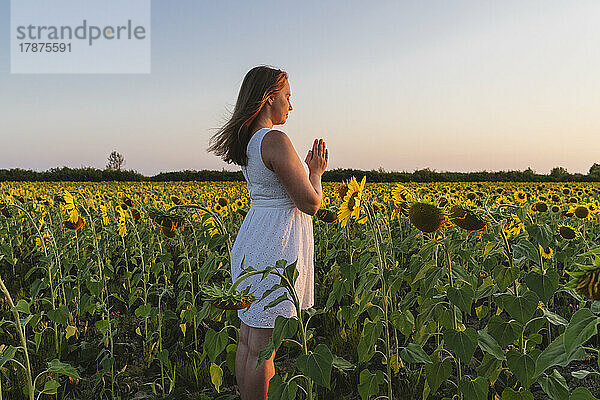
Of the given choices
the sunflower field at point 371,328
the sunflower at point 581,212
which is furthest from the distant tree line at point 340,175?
the sunflower field at point 371,328

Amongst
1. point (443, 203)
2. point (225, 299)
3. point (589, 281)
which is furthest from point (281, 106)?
point (589, 281)

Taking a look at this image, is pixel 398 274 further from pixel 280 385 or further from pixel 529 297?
pixel 280 385

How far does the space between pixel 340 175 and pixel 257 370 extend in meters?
28.6

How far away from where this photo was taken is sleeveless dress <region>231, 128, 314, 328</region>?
7.32 ft

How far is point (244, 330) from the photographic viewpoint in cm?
237

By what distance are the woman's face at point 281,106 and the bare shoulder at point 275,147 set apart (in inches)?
7.7

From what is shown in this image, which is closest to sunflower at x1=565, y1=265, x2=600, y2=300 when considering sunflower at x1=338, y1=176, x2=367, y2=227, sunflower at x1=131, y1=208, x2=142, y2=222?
sunflower at x1=338, y1=176, x2=367, y2=227

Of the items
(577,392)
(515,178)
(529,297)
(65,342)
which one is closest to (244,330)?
(529,297)

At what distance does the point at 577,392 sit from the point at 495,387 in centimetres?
150

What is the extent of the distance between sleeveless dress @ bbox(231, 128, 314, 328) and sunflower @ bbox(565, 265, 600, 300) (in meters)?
1.45

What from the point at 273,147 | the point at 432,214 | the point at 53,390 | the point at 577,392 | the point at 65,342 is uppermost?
the point at 273,147

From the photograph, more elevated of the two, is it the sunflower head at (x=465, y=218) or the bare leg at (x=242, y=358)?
the sunflower head at (x=465, y=218)

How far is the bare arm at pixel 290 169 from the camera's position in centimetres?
216

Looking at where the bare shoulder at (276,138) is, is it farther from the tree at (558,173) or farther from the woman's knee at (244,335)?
the tree at (558,173)
